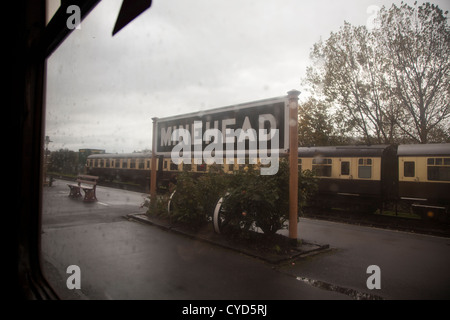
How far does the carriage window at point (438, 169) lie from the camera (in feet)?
37.0

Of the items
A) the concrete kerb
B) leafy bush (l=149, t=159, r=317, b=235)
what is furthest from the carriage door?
the concrete kerb

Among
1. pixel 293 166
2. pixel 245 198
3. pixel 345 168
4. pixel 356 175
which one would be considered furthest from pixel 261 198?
pixel 345 168

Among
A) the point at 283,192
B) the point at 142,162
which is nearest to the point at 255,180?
the point at 283,192

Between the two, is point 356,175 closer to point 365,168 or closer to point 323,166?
point 365,168

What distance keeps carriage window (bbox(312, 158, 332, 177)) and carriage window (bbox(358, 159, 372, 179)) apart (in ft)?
4.38

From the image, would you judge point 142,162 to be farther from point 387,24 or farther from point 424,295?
point 424,295

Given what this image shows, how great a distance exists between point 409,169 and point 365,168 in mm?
1691

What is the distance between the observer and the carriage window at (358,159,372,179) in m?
12.7

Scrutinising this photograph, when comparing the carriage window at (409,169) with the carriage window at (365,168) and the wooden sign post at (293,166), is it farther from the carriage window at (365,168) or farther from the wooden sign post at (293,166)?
the wooden sign post at (293,166)

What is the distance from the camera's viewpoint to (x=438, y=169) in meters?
11.5

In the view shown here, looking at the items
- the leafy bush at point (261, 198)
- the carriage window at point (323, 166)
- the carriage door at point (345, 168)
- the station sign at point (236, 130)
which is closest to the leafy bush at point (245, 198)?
the leafy bush at point (261, 198)

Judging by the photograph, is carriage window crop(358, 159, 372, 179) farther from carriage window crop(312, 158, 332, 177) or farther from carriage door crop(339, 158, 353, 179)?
carriage window crop(312, 158, 332, 177)

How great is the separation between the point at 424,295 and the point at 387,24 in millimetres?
17548

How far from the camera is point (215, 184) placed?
726 centimetres
